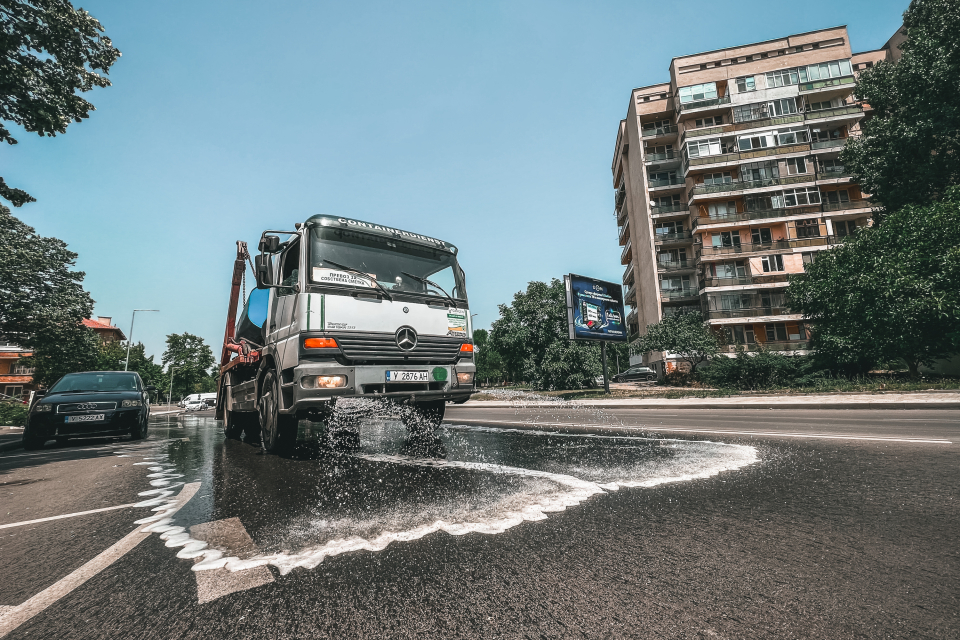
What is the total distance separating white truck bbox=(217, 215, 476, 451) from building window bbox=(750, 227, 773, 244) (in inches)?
1588

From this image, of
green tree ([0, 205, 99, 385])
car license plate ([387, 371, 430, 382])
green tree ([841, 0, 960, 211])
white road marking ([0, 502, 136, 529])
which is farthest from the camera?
green tree ([0, 205, 99, 385])

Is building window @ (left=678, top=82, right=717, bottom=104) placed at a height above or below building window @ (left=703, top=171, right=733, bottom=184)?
above

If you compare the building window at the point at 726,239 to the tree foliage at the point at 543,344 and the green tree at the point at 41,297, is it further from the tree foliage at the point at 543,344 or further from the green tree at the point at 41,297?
the green tree at the point at 41,297

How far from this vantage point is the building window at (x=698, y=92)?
40.4m

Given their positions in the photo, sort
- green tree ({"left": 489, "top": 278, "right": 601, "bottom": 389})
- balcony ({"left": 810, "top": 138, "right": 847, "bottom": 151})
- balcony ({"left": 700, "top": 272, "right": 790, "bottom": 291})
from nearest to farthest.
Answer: green tree ({"left": 489, "top": 278, "right": 601, "bottom": 389}) < balcony ({"left": 700, "top": 272, "right": 790, "bottom": 291}) < balcony ({"left": 810, "top": 138, "right": 847, "bottom": 151})

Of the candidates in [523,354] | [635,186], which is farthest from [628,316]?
[523,354]

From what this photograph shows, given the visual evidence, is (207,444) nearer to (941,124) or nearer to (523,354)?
(523,354)

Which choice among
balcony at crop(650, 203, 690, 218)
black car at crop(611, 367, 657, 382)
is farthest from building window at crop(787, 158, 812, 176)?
black car at crop(611, 367, 657, 382)

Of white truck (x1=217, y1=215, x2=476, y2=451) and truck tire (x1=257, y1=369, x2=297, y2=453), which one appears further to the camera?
truck tire (x1=257, y1=369, x2=297, y2=453)

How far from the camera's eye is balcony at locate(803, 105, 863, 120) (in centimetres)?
3706

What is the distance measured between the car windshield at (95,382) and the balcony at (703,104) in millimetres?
45760

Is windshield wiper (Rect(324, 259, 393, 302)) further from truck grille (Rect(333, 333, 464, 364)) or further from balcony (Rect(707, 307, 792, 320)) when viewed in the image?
balcony (Rect(707, 307, 792, 320))

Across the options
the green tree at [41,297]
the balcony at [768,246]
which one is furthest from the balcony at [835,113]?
the green tree at [41,297]

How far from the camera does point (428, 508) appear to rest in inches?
117
